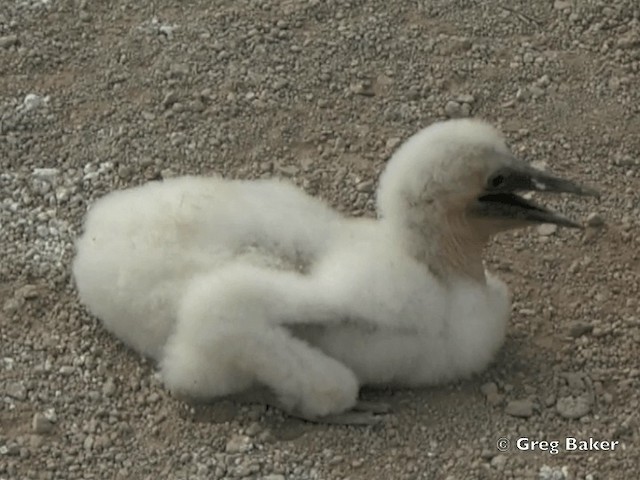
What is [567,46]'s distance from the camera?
620 cm

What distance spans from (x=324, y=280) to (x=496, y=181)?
2.06 feet

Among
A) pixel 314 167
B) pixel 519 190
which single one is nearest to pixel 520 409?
pixel 519 190

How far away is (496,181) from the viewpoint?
4.64m

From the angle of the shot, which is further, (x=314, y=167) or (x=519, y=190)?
(x=314, y=167)

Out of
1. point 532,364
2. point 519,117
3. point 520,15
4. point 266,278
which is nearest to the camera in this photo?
point 266,278

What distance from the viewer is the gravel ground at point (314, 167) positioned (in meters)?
4.52

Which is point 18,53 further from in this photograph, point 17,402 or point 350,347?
point 350,347

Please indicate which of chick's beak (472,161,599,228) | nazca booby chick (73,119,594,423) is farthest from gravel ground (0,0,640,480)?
chick's beak (472,161,599,228)

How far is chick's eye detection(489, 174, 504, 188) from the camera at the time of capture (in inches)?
182

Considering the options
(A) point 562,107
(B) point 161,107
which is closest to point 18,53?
(B) point 161,107

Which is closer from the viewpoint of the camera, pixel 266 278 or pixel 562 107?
pixel 266 278

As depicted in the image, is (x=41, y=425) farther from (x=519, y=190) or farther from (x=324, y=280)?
(x=519, y=190)

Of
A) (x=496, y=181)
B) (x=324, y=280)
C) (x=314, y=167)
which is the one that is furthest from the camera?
(x=314, y=167)

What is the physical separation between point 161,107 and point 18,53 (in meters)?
0.73
